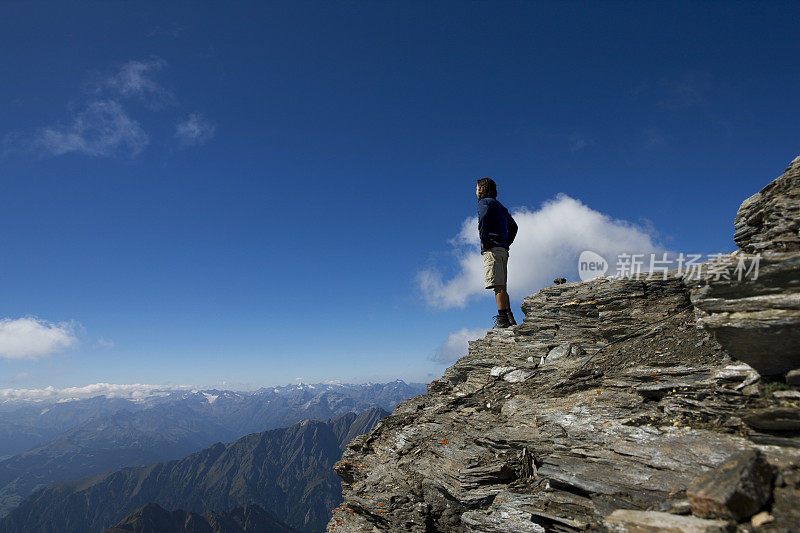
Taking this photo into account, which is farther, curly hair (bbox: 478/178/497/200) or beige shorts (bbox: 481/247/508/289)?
curly hair (bbox: 478/178/497/200)

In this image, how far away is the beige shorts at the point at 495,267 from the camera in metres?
17.6

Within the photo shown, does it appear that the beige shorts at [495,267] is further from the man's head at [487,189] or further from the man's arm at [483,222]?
the man's head at [487,189]

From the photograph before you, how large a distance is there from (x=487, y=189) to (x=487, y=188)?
0.17 feet

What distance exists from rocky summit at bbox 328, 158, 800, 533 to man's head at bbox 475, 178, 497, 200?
20.2ft

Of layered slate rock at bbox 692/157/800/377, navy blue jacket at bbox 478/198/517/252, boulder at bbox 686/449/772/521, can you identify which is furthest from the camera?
navy blue jacket at bbox 478/198/517/252

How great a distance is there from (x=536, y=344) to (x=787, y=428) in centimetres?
971

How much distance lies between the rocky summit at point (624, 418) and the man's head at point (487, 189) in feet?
20.2

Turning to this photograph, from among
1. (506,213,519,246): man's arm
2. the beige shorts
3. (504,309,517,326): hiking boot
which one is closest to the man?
the beige shorts

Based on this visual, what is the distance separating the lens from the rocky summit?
8.12 meters

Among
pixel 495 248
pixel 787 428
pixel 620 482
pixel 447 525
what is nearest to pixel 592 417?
pixel 620 482

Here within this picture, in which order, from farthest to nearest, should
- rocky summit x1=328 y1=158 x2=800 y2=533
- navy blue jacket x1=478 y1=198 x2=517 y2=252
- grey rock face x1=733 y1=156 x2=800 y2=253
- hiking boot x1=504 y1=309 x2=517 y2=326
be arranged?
hiking boot x1=504 y1=309 x2=517 y2=326 → navy blue jacket x1=478 y1=198 x2=517 y2=252 → grey rock face x1=733 y1=156 x2=800 y2=253 → rocky summit x1=328 y1=158 x2=800 y2=533

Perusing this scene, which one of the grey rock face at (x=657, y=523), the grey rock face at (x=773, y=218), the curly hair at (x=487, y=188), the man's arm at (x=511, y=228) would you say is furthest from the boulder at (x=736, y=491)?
the curly hair at (x=487, y=188)

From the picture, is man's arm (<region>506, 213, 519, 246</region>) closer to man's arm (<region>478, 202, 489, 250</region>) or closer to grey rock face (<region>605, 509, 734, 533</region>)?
man's arm (<region>478, 202, 489, 250</region>)

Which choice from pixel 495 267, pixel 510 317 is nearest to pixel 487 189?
pixel 495 267
